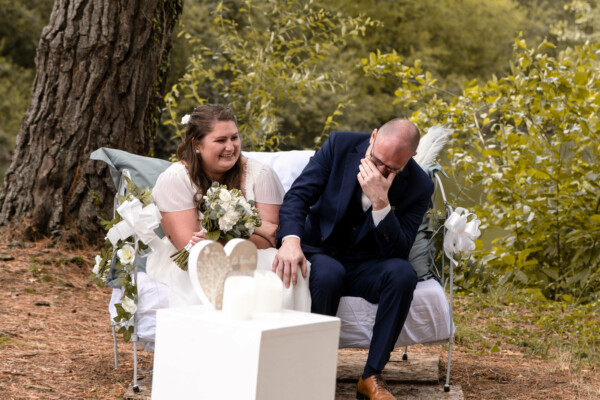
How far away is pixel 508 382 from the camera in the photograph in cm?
343

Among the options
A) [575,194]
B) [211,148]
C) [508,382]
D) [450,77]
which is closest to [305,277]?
[211,148]

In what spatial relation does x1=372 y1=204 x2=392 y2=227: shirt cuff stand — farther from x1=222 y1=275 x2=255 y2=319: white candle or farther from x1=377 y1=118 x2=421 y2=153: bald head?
x1=222 y1=275 x2=255 y2=319: white candle

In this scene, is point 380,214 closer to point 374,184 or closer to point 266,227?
point 374,184

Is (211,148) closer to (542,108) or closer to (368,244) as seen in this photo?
(368,244)

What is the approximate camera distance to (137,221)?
285 cm

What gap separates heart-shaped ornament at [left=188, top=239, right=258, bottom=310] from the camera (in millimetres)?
2217

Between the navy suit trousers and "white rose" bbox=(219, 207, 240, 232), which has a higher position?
"white rose" bbox=(219, 207, 240, 232)

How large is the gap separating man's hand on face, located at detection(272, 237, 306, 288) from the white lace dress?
0.04m

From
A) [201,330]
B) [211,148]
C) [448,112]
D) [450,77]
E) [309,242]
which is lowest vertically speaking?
[201,330]

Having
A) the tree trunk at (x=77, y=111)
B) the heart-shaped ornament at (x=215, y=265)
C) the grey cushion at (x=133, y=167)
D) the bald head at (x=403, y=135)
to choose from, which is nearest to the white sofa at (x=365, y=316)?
the grey cushion at (x=133, y=167)

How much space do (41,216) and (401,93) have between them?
2.58 meters

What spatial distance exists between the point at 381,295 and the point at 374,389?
0.36m

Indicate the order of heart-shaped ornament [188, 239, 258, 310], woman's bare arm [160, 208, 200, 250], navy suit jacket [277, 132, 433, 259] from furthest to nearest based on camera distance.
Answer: navy suit jacket [277, 132, 433, 259], woman's bare arm [160, 208, 200, 250], heart-shaped ornament [188, 239, 258, 310]

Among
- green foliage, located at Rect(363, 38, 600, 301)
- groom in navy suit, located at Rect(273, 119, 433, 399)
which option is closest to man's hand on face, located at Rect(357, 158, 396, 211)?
groom in navy suit, located at Rect(273, 119, 433, 399)
